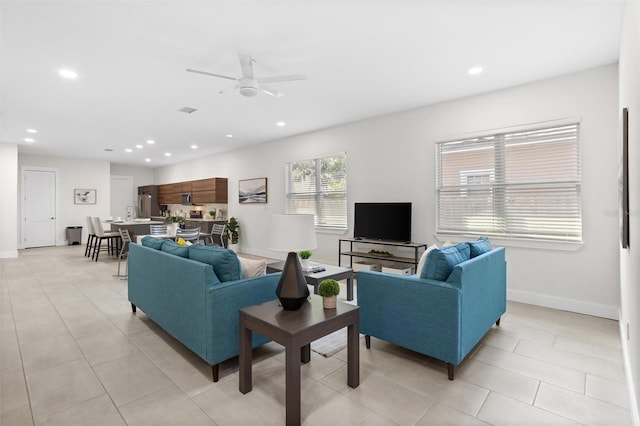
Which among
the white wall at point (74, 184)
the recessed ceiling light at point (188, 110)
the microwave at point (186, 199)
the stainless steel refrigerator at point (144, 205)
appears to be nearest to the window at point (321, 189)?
the recessed ceiling light at point (188, 110)

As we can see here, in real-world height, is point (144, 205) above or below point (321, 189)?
below

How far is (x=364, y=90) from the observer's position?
4238mm

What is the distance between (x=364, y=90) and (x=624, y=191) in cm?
289

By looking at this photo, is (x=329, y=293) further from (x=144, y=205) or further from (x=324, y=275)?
(x=144, y=205)

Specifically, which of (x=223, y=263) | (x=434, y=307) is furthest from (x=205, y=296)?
(x=434, y=307)

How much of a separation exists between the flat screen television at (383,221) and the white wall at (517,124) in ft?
0.61

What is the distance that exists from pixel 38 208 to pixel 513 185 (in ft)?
38.3

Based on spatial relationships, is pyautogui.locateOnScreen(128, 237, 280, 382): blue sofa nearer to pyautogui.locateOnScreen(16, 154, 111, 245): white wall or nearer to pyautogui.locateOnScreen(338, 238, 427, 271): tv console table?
pyautogui.locateOnScreen(338, 238, 427, 271): tv console table

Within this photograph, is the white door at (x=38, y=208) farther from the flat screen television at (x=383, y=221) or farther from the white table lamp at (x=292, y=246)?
the white table lamp at (x=292, y=246)

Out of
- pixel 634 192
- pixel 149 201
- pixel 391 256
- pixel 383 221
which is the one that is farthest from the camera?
pixel 149 201

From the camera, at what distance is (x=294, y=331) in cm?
187

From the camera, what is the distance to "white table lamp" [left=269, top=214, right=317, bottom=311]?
223cm

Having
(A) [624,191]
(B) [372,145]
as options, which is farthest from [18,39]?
(A) [624,191]

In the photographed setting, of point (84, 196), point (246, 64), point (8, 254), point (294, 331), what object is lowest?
point (8, 254)
